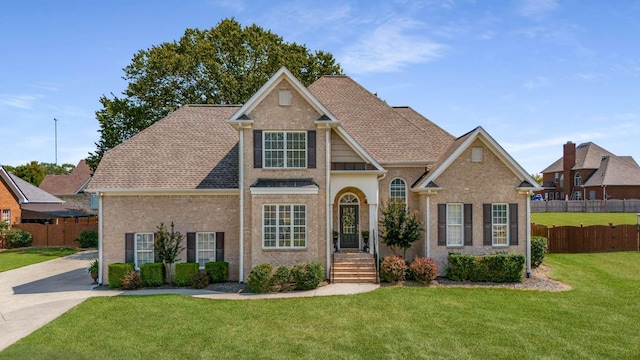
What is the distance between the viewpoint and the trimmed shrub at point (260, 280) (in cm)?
1630

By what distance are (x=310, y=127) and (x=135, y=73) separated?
73.7 feet

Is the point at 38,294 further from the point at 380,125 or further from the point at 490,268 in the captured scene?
the point at 490,268

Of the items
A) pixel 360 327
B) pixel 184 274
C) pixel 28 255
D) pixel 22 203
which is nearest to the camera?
pixel 360 327

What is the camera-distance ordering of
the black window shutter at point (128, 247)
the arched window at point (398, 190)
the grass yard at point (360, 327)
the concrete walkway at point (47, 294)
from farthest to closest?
the arched window at point (398, 190), the black window shutter at point (128, 247), the concrete walkway at point (47, 294), the grass yard at point (360, 327)

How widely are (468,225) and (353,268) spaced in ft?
19.0

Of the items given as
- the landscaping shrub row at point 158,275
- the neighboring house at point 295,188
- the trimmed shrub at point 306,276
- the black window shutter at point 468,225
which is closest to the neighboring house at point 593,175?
the neighboring house at point 295,188

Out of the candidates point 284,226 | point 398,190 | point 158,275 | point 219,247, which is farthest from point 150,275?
point 398,190

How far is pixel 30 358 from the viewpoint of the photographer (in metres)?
9.63

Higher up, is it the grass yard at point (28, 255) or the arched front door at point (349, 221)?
the arched front door at point (349, 221)

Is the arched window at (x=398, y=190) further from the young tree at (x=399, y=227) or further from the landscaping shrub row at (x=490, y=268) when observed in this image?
the landscaping shrub row at (x=490, y=268)

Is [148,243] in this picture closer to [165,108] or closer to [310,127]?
[310,127]

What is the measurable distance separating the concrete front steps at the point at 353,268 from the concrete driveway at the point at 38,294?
9.16 m

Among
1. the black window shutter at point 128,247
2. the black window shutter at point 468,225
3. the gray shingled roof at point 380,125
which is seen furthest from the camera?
the gray shingled roof at point 380,125

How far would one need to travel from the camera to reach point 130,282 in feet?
56.8
